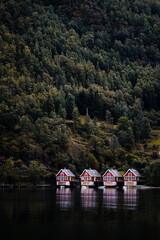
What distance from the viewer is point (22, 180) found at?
151125mm

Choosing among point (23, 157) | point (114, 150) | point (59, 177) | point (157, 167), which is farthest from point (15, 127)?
point (157, 167)

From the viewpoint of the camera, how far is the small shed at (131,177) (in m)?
159

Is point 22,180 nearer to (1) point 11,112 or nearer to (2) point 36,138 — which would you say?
(2) point 36,138

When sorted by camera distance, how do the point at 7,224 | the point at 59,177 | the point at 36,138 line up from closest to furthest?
the point at 7,224
the point at 59,177
the point at 36,138

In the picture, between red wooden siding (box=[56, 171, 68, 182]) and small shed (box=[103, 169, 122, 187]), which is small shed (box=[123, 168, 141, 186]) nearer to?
small shed (box=[103, 169, 122, 187])

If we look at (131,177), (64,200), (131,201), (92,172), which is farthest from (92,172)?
(131,201)

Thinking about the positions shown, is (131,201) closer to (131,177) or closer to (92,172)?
(131,177)

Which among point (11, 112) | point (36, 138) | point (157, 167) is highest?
point (11, 112)

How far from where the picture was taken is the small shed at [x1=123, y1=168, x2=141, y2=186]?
15938 centimetres

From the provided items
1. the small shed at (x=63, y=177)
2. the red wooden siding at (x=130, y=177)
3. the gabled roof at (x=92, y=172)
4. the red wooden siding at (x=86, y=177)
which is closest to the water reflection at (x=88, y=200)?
the small shed at (x=63, y=177)

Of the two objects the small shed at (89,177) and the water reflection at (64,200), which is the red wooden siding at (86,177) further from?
the water reflection at (64,200)

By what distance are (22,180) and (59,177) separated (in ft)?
60.2

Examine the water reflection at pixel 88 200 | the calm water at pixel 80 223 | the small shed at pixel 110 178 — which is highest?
the small shed at pixel 110 178

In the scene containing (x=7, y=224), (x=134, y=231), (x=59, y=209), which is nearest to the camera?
(x=134, y=231)
